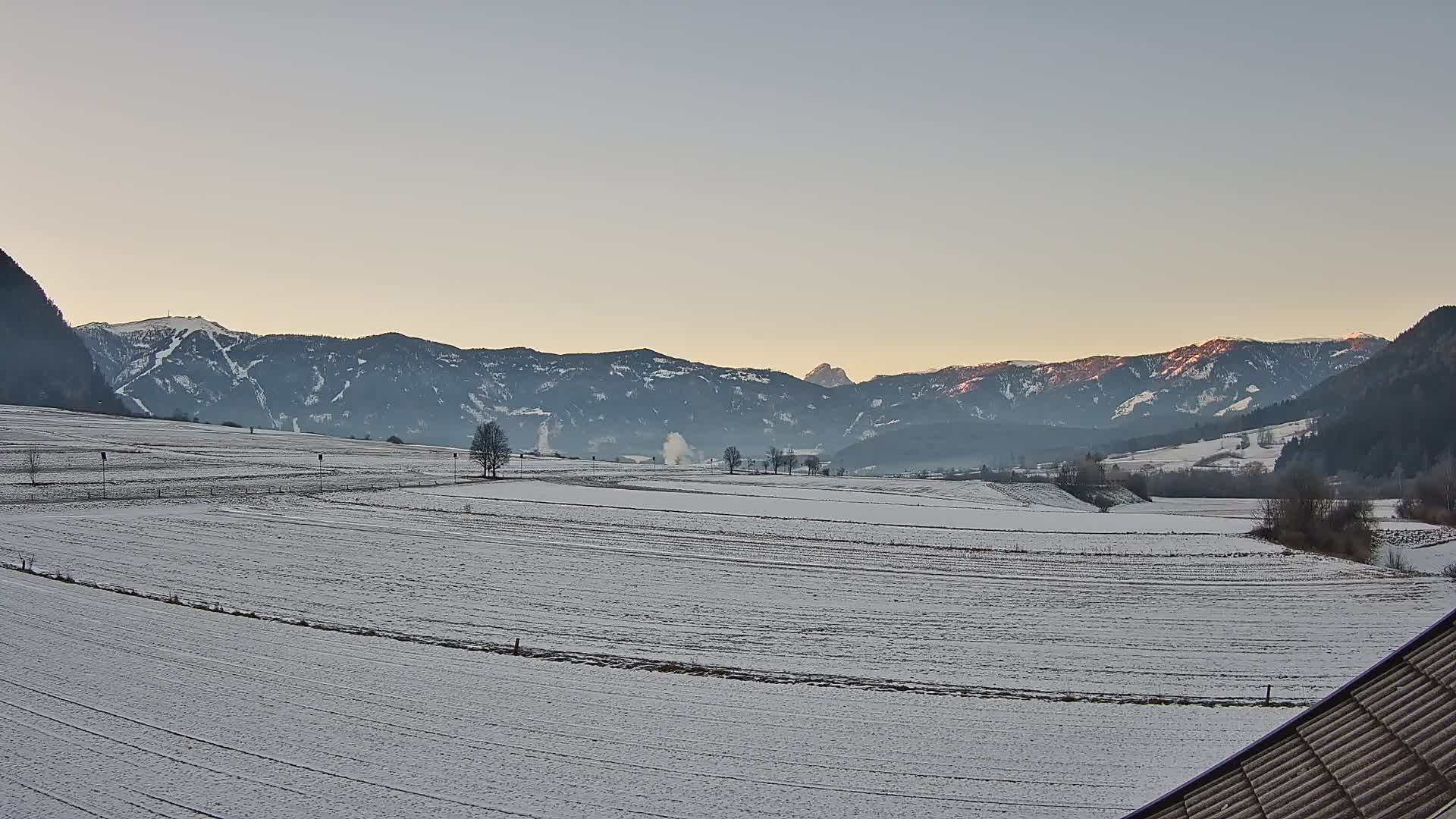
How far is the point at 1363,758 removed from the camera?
874 cm

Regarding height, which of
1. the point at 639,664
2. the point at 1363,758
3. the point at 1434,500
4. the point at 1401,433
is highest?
the point at 1401,433

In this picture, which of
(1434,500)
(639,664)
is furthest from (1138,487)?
(639,664)

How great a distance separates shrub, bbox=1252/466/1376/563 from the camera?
2751 inches

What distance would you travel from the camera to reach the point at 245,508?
69.3 metres

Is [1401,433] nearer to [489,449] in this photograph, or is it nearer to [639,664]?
[489,449]

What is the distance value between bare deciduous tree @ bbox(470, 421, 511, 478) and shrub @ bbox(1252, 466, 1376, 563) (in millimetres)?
83767

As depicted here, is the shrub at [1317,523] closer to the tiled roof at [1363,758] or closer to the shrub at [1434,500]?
the shrub at [1434,500]

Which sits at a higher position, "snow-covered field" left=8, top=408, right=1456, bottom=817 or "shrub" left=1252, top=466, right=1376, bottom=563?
"shrub" left=1252, top=466, right=1376, bottom=563

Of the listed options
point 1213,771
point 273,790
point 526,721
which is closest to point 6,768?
point 273,790

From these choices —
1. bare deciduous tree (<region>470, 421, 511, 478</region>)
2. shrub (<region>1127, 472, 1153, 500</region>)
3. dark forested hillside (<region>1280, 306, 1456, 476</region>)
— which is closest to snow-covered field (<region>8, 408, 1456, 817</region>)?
bare deciduous tree (<region>470, 421, 511, 478</region>)

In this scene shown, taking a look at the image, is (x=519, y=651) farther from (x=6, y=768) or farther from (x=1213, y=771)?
(x=1213, y=771)

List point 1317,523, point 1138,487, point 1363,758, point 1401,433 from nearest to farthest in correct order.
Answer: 1. point 1363,758
2. point 1317,523
3. point 1138,487
4. point 1401,433

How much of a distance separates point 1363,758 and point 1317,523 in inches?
3054

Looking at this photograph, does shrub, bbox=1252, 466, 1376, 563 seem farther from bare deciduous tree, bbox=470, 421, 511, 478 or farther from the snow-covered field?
bare deciduous tree, bbox=470, 421, 511, 478
